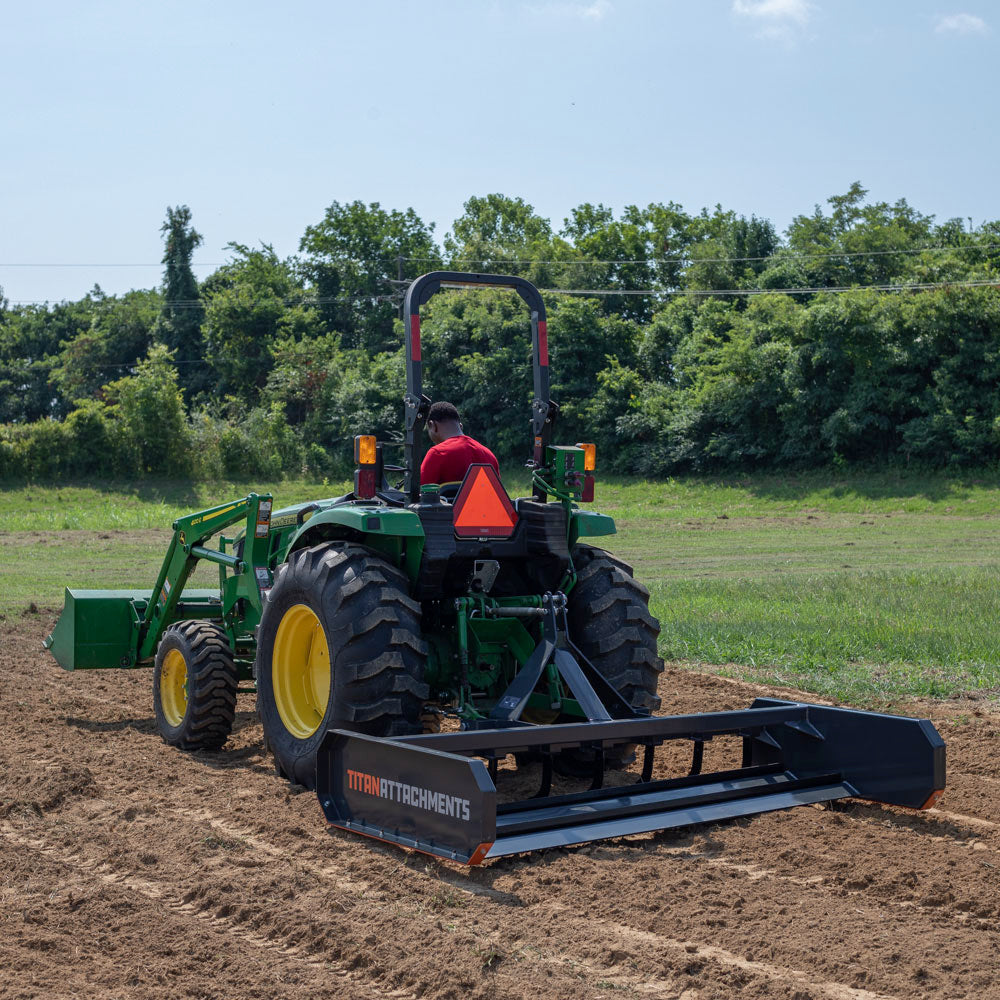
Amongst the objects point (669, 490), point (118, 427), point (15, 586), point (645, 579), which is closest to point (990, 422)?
point (669, 490)

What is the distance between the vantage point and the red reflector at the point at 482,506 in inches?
239

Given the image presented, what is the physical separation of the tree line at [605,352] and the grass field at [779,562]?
1.71 meters

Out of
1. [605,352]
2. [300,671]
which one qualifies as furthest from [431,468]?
[605,352]

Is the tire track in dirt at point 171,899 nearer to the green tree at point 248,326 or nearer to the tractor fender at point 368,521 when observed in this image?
the tractor fender at point 368,521

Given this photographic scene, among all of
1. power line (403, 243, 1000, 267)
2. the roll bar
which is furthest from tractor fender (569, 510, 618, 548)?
power line (403, 243, 1000, 267)

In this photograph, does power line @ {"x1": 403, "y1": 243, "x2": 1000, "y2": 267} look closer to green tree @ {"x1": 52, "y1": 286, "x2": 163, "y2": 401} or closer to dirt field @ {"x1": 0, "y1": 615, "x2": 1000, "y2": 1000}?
green tree @ {"x1": 52, "y1": 286, "x2": 163, "y2": 401}

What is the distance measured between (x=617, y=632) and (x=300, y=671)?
1758 mm

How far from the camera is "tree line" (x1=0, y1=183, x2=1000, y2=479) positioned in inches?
1368

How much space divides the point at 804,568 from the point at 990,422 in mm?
16211

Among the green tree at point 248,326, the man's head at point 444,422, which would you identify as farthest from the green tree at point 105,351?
the man's head at point 444,422

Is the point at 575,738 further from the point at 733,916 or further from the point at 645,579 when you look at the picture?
the point at 645,579

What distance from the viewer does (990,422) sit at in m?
32.6

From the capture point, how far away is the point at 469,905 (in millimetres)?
4273

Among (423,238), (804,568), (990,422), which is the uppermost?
(423,238)
